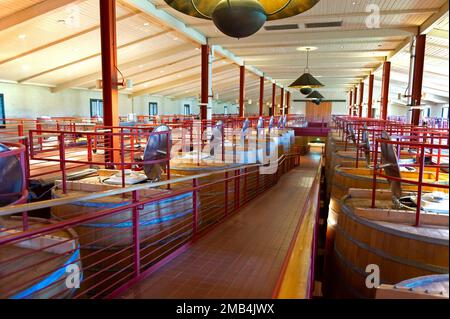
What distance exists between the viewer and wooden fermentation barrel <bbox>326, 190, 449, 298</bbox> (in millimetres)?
2789

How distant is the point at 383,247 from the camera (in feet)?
10.0

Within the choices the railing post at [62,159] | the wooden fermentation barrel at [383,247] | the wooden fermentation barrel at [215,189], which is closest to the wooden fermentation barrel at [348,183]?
the wooden fermentation barrel at [383,247]

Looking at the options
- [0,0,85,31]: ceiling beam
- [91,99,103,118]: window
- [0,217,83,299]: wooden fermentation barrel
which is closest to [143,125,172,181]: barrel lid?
[0,217,83,299]: wooden fermentation barrel

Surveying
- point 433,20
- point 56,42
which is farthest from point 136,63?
point 433,20

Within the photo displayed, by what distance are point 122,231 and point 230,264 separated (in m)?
1.35

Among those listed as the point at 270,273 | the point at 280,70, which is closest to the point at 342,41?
the point at 280,70

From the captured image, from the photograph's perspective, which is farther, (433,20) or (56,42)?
(56,42)

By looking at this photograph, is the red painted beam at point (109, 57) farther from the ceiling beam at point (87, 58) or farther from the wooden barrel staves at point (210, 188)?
the ceiling beam at point (87, 58)

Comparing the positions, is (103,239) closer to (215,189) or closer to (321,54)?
(215,189)

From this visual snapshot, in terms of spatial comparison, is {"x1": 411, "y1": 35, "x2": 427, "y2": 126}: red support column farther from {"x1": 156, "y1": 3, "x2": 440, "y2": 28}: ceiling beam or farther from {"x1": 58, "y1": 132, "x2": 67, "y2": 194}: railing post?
{"x1": 58, "y1": 132, "x2": 67, "y2": 194}: railing post

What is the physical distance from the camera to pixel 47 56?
12.1m

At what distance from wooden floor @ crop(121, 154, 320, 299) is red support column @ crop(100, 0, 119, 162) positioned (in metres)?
3.91
